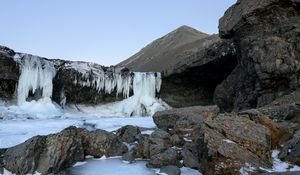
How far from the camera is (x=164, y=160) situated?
8.21m

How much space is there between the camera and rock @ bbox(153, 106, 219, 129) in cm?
1120

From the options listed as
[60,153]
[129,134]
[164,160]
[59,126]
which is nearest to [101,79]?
[59,126]

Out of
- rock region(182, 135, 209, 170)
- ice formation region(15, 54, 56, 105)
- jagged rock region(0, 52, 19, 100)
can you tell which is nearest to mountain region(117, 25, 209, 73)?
ice formation region(15, 54, 56, 105)

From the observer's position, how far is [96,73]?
73.2 feet

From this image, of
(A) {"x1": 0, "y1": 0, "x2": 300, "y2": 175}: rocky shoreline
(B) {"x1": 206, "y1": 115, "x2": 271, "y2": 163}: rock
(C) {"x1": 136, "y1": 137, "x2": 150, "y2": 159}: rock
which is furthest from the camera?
(C) {"x1": 136, "y1": 137, "x2": 150, "y2": 159}: rock

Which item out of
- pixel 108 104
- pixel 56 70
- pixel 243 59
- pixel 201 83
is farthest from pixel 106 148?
pixel 201 83

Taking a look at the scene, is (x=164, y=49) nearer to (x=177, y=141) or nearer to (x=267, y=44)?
(x=267, y=44)

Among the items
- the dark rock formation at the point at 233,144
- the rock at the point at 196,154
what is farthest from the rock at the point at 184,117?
Answer: the rock at the point at 196,154

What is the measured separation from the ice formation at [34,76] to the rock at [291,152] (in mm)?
14832

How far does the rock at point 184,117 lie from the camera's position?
11203 mm

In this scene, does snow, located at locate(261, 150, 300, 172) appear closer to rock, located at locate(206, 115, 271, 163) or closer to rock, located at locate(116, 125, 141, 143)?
rock, located at locate(206, 115, 271, 163)

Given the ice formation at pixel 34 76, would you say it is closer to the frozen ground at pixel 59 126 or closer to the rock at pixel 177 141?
the frozen ground at pixel 59 126

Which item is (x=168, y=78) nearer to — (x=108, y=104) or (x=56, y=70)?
(x=108, y=104)

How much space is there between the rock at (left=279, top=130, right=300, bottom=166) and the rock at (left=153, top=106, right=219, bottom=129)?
3.85 meters
